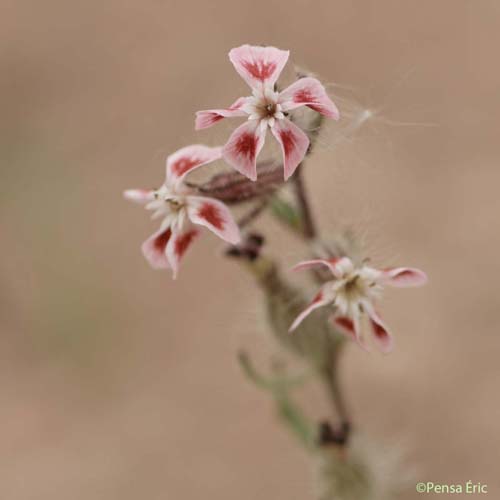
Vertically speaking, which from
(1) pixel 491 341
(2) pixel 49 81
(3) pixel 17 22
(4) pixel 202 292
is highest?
(3) pixel 17 22

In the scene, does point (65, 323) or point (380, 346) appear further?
point (65, 323)

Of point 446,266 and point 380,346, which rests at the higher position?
point 446,266

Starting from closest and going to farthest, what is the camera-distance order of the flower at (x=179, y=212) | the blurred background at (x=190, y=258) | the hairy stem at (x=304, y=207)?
1. the flower at (x=179, y=212)
2. the hairy stem at (x=304, y=207)
3. the blurred background at (x=190, y=258)

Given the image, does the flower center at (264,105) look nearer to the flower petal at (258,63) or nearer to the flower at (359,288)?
the flower petal at (258,63)

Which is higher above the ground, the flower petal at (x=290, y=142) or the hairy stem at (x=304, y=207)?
the hairy stem at (x=304, y=207)

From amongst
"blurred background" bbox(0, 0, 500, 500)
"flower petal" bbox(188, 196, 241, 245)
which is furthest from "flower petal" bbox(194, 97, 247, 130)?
"blurred background" bbox(0, 0, 500, 500)

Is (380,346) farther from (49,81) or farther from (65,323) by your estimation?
(49,81)

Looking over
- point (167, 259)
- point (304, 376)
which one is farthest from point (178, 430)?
point (167, 259)

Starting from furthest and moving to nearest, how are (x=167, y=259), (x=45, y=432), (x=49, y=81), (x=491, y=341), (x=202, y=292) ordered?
(x=49, y=81) → (x=202, y=292) → (x=45, y=432) → (x=491, y=341) → (x=167, y=259)

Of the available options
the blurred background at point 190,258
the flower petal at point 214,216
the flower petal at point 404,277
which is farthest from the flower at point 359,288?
the blurred background at point 190,258
